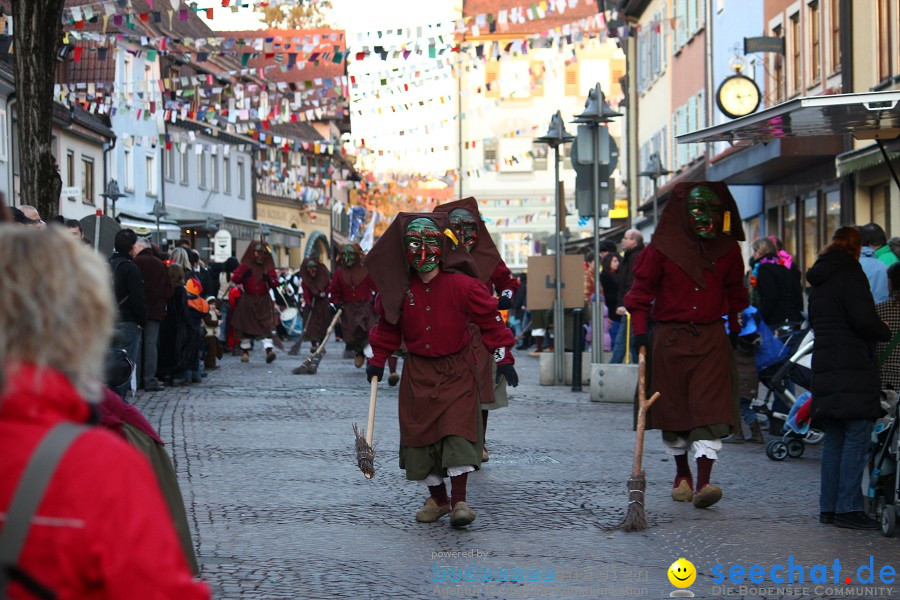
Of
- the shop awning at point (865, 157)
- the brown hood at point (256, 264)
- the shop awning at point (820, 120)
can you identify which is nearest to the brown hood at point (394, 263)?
the shop awning at point (820, 120)

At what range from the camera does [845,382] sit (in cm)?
852

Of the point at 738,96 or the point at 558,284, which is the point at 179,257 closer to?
the point at 558,284

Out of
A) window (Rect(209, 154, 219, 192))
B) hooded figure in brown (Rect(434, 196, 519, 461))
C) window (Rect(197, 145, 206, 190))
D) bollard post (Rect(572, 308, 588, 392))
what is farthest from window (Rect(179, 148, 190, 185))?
hooded figure in brown (Rect(434, 196, 519, 461))

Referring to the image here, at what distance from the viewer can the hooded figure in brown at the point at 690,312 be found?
9.43 metres

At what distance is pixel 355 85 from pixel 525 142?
51698 mm

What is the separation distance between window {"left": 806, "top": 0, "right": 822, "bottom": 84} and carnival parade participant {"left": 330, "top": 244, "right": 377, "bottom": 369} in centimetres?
870

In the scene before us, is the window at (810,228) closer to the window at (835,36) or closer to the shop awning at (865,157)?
the window at (835,36)

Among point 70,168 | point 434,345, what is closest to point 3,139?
point 70,168

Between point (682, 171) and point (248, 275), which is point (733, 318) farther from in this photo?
point (682, 171)

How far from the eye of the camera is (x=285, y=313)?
102 feet

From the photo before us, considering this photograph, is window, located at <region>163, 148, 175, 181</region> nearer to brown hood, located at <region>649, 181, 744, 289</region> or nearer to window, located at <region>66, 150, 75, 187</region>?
window, located at <region>66, 150, 75, 187</region>

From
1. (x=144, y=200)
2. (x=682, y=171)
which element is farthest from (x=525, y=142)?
(x=682, y=171)

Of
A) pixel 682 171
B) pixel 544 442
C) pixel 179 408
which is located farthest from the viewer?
pixel 682 171

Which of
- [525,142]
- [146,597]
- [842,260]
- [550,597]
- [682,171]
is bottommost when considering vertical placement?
[550,597]
